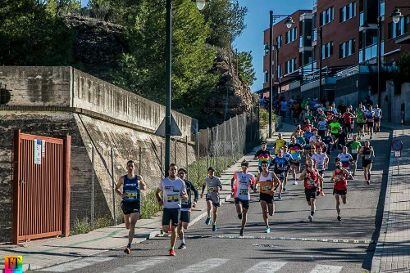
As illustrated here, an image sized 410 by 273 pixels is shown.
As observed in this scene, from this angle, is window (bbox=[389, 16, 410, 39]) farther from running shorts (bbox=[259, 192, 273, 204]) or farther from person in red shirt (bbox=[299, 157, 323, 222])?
running shorts (bbox=[259, 192, 273, 204])

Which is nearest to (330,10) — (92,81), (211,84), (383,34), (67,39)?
(383,34)

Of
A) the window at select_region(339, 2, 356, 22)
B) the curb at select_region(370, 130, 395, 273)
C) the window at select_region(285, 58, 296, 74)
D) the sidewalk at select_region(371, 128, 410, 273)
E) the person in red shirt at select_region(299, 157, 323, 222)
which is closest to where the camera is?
the curb at select_region(370, 130, 395, 273)

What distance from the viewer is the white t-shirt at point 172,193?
1831 centimetres

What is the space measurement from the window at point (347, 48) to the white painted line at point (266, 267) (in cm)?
6478

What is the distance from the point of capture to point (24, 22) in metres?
37.8

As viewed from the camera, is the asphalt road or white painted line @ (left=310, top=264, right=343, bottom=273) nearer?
white painted line @ (left=310, top=264, right=343, bottom=273)

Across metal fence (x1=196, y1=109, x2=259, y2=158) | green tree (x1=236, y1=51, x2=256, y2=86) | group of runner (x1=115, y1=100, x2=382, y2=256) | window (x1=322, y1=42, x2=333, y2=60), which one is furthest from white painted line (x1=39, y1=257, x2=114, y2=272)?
window (x1=322, y1=42, x2=333, y2=60)

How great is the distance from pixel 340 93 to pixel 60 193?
5268 cm

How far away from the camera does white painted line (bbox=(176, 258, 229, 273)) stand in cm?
1469

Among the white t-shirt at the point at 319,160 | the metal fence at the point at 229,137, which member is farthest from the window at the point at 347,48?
the white t-shirt at the point at 319,160

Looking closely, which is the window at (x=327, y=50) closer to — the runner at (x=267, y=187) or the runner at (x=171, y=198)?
the runner at (x=267, y=187)

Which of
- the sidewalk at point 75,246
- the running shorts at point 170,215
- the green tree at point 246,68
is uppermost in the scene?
the green tree at point 246,68

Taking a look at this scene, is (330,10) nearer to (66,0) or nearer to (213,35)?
(213,35)

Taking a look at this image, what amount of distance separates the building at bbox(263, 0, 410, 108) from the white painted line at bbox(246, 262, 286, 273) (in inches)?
1897
